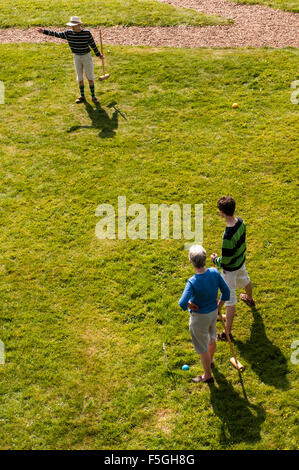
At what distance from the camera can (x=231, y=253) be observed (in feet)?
22.2

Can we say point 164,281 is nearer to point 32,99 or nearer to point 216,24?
point 32,99

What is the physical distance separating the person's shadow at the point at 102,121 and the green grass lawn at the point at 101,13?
6.53 metres

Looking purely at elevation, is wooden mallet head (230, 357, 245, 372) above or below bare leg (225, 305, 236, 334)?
below

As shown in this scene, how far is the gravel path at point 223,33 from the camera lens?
53.5ft

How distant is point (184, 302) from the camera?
5957 mm

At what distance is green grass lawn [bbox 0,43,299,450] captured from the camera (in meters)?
6.58

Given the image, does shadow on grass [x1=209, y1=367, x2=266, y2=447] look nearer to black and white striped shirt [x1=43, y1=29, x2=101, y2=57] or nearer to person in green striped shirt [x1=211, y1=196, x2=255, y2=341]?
person in green striped shirt [x1=211, y1=196, x2=255, y2=341]

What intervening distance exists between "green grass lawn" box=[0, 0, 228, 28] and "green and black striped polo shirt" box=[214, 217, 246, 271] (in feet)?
44.7

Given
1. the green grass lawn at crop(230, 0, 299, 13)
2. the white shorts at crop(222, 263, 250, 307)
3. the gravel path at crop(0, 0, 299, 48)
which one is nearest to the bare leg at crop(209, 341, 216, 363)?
the white shorts at crop(222, 263, 250, 307)

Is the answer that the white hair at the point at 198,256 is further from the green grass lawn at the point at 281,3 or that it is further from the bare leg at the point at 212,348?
the green grass lawn at the point at 281,3

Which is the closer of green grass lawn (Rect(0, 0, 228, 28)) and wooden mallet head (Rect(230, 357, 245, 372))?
wooden mallet head (Rect(230, 357, 245, 372))

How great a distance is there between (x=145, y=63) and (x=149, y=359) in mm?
11493

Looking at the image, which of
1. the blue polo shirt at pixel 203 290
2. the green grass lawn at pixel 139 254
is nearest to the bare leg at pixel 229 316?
the green grass lawn at pixel 139 254

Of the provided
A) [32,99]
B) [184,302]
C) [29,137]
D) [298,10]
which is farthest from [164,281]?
[298,10]
